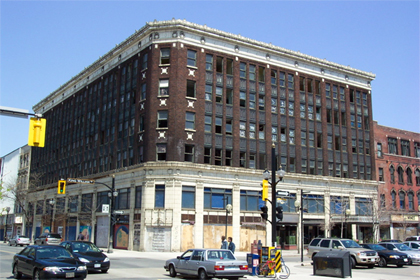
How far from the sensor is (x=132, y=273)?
2411 centimetres

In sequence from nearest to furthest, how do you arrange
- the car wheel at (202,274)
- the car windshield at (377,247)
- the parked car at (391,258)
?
the car wheel at (202,274), the parked car at (391,258), the car windshield at (377,247)

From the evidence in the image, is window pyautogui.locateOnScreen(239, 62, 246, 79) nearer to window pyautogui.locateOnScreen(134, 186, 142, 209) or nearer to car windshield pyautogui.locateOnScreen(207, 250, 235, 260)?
window pyautogui.locateOnScreen(134, 186, 142, 209)

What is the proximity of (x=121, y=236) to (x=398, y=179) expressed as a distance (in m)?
45.2

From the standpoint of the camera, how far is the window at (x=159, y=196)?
46844 mm

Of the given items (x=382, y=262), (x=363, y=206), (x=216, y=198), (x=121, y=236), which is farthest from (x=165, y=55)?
(x=363, y=206)

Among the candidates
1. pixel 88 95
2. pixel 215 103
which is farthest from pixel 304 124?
pixel 88 95

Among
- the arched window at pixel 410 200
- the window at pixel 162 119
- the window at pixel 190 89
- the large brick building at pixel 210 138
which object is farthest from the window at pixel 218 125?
the arched window at pixel 410 200

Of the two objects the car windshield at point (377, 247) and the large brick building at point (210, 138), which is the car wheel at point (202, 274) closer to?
the car windshield at point (377, 247)

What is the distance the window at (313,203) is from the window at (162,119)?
832 inches

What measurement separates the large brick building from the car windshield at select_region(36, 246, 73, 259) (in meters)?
25.9

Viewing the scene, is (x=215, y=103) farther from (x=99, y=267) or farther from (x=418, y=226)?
(x=418, y=226)

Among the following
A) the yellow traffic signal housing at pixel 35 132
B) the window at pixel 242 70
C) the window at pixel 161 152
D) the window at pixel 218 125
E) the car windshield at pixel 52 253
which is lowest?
the car windshield at pixel 52 253

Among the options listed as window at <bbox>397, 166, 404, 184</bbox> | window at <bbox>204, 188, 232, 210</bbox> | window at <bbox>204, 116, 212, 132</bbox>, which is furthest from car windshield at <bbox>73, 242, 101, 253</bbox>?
window at <bbox>397, 166, 404, 184</bbox>

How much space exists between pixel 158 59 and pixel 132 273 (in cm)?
3110
